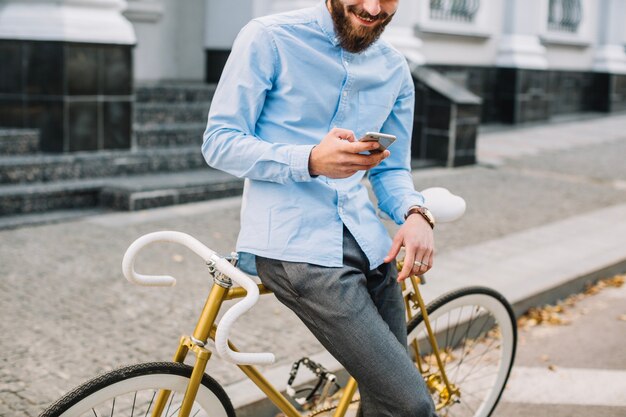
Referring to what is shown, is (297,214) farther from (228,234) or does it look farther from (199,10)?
(199,10)

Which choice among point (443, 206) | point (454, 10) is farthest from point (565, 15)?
point (443, 206)

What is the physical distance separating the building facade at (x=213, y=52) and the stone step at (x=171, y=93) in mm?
436

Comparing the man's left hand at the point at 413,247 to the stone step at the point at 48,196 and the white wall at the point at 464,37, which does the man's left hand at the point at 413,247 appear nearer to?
the stone step at the point at 48,196

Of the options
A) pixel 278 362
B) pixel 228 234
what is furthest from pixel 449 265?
pixel 278 362

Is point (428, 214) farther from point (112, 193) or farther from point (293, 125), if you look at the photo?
point (112, 193)

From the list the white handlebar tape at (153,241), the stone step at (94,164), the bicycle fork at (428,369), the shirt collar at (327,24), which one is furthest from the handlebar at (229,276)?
the stone step at (94,164)

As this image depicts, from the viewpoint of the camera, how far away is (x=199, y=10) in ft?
39.0

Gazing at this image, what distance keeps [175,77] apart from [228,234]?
5569 millimetres

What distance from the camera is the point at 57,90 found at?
25.9 feet

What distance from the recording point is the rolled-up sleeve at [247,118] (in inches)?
86.5

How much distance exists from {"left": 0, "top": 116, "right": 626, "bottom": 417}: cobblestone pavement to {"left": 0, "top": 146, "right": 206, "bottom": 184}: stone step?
2.67 ft

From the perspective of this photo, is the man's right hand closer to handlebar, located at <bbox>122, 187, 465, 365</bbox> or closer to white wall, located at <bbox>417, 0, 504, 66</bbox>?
handlebar, located at <bbox>122, 187, 465, 365</bbox>

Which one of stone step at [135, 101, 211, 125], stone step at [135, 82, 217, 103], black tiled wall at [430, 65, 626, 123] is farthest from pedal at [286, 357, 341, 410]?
black tiled wall at [430, 65, 626, 123]

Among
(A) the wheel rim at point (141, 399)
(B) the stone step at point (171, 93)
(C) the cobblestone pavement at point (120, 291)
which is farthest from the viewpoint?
(B) the stone step at point (171, 93)
